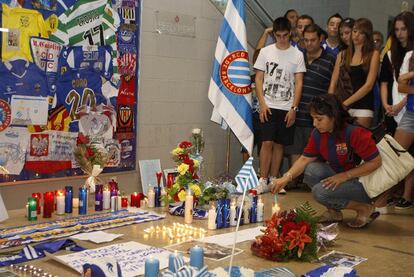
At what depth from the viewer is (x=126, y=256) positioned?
8.91 ft

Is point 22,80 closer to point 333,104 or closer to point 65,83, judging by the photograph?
point 65,83

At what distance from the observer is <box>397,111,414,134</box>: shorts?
4246 millimetres

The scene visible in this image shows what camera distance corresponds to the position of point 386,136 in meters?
3.63

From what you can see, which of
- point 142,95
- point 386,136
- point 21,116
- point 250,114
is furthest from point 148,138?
point 386,136

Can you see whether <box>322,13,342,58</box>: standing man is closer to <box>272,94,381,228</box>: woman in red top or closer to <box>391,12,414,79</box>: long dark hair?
<box>391,12,414,79</box>: long dark hair

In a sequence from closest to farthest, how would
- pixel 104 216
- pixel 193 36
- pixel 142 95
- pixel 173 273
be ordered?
pixel 173 273, pixel 104 216, pixel 142 95, pixel 193 36

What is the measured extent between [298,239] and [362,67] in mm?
2306

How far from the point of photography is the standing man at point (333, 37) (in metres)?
5.16

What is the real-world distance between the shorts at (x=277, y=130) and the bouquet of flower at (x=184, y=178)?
1.29 meters

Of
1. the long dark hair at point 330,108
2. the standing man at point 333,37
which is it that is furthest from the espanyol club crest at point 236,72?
the long dark hair at point 330,108

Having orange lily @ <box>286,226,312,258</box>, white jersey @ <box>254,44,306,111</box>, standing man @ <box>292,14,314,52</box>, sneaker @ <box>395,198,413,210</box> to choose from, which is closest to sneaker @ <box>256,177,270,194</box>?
white jersey @ <box>254,44,306,111</box>

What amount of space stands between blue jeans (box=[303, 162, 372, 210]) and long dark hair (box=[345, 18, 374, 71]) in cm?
126

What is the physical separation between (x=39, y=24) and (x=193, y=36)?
1762 mm

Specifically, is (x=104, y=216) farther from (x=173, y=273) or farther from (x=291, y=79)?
(x=291, y=79)
